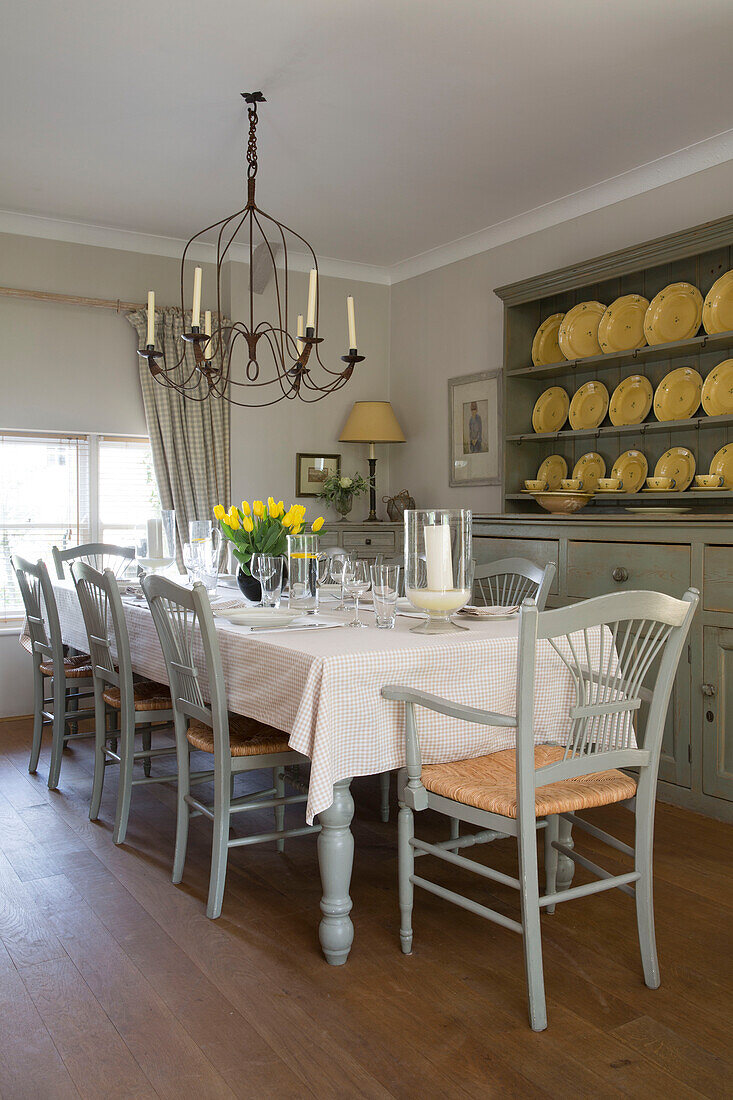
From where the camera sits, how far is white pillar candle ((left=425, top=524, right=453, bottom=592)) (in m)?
2.50

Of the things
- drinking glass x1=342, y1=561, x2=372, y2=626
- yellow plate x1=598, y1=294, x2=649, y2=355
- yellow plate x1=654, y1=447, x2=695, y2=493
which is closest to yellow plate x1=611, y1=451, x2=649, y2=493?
yellow plate x1=654, y1=447, x2=695, y2=493

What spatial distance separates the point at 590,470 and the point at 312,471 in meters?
1.94

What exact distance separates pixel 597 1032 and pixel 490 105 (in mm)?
3247

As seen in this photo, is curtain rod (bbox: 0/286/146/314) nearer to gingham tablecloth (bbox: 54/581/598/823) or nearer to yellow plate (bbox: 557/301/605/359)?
yellow plate (bbox: 557/301/605/359)

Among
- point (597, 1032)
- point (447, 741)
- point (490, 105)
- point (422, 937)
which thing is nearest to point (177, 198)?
point (490, 105)

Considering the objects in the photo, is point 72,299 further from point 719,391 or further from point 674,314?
point 719,391

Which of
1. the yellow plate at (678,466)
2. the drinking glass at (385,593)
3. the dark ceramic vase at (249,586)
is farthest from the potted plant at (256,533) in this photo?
the yellow plate at (678,466)

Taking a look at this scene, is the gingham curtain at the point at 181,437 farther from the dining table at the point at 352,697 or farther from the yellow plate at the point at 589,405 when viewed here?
the dining table at the point at 352,697

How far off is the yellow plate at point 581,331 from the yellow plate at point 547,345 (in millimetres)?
117

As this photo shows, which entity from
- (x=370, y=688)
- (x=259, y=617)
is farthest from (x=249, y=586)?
(x=370, y=688)

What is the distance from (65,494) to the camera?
5125mm

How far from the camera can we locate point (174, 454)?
530cm

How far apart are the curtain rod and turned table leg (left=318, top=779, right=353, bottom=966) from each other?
3.77 meters

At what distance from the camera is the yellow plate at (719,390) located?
3.81m
